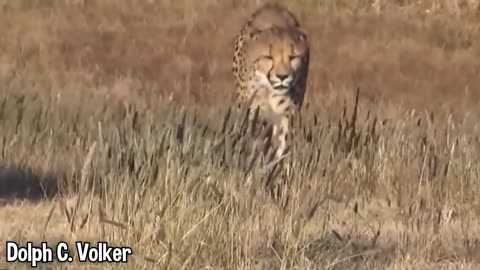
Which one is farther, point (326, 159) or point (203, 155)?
point (326, 159)

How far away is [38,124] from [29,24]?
1045cm

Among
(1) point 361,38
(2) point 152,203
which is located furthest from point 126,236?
(1) point 361,38

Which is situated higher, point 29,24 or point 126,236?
point 126,236

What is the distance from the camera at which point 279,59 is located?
34.9ft

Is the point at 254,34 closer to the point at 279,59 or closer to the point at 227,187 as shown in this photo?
the point at 279,59

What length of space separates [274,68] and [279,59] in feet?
0.27

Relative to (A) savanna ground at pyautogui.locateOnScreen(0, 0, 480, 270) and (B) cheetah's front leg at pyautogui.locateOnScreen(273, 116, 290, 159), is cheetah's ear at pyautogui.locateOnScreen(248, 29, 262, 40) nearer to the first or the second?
(B) cheetah's front leg at pyautogui.locateOnScreen(273, 116, 290, 159)

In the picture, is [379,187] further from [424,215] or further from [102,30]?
[102,30]

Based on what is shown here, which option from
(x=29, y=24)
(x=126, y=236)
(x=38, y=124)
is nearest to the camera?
(x=126, y=236)

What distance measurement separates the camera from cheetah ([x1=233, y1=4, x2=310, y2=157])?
1038cm

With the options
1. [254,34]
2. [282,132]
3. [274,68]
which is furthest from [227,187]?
[254,34]

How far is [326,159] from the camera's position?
8.52 meters

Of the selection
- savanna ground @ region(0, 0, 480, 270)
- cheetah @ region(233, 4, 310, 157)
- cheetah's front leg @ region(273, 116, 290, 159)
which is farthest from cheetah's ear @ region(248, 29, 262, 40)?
savanna ground @ region(0, 0, 480, 270)

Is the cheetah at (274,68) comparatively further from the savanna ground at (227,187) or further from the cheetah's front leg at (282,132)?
the savanna ground at (227,187)
